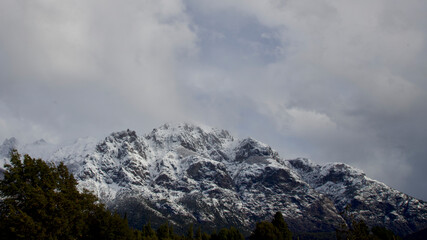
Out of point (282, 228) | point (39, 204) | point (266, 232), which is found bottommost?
point (39, 204)

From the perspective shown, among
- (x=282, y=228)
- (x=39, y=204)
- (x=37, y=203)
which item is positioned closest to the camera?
(x=37, y=203)

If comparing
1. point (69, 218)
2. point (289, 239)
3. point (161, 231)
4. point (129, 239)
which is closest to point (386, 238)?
point (289, 239)

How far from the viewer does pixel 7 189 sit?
40156 millimetres

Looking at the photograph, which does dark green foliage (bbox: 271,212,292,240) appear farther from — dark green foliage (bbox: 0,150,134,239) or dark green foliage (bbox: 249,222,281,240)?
dark green foliage (bbox: 0,150,134,239)

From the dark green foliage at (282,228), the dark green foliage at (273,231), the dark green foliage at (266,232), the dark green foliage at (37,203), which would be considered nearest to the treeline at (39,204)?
the dark green foliage at (37,203)

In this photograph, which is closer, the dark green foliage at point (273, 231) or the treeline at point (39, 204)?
the treeline at point (39, 204)

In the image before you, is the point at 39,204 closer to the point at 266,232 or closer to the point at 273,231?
the point at 266,232

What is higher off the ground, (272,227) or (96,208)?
(272,227)

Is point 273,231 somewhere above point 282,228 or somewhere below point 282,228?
below

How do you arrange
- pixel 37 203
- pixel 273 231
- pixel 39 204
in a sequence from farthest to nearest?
1. pixel 273 231
2. pixel 39 204
3. pixel 37 203

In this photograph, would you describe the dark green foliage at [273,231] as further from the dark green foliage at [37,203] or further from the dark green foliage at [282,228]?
the dark green foliage at [37,203]

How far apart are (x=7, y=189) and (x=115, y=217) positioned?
944 inches

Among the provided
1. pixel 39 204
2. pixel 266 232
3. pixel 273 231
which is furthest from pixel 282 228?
pixel 39 204

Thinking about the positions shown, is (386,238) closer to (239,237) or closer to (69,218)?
(239,237)
